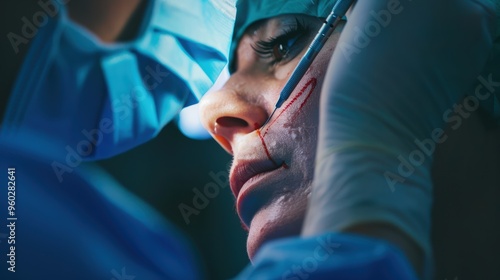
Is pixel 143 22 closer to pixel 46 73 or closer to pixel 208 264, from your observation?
pixel 46 73

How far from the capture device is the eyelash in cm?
77

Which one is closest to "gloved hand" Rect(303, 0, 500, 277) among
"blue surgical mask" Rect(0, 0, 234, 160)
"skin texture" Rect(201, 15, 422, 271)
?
"skin texture" Rect(201, 15, 422, 271)

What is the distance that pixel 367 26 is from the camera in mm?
640

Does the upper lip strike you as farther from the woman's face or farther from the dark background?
the dark background

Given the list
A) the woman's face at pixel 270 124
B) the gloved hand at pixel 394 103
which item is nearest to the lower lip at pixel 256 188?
the woman's face at pixel 270 124

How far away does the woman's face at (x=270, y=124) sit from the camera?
70 cm

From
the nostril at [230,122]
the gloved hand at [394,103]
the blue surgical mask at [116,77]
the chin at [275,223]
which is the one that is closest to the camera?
the gloved hand at [394,103]

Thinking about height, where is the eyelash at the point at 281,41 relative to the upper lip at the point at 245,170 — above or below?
above

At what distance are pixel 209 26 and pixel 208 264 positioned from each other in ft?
1.13

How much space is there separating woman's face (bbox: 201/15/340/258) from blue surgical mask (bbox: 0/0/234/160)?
0.28 feet

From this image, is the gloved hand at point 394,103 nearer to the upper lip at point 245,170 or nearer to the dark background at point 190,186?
the upper lip at point 245,170

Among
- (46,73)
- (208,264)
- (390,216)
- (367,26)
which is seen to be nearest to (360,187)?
(390,216)

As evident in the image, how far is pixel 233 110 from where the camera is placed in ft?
2.56

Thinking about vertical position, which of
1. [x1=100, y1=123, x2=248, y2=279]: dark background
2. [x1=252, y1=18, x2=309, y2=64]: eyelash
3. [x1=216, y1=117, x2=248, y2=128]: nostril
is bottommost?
[x1=100, y1=123, x2=248, y2=279]: dark background
